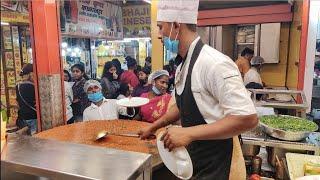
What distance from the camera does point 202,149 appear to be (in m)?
1.39

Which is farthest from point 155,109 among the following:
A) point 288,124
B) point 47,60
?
point 288,124

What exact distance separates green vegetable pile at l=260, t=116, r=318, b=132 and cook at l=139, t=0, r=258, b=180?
0.80 m

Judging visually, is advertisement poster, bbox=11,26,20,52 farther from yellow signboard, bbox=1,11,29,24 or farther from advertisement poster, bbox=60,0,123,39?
advertisement poster, bbox=60,0,123,39

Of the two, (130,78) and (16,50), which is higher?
(16,50)

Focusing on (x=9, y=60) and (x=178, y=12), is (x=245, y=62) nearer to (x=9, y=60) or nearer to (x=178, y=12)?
(x=9, y=60)

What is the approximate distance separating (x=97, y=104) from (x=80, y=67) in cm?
161

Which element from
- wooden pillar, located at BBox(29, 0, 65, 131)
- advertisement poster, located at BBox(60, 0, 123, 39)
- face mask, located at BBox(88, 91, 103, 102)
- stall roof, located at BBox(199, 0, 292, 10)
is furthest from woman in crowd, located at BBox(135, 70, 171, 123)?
stall roof, located at BBox(199, 0, 292, 10)

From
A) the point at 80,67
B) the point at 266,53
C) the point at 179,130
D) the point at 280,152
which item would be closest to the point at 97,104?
the point at 80,67

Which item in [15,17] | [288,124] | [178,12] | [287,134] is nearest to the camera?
[178,12]

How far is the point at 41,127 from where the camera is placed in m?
2.99

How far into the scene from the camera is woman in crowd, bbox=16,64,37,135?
12.2 ft

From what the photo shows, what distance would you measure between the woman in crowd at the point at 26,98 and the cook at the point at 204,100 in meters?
2.86

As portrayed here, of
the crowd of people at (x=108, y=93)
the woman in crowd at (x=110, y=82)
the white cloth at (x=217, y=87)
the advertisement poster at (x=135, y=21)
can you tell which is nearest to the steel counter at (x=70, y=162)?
the white cloth at (x=217, y=87)

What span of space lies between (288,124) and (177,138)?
138cm
